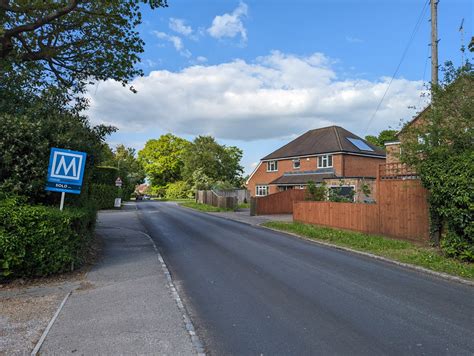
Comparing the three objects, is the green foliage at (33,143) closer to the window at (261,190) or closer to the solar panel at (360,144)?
the solar panel at (360,144)

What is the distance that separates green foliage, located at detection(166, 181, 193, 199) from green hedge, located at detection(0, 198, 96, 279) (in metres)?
60.1

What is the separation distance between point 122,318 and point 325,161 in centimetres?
3274

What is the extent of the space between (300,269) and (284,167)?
3271 centimetres

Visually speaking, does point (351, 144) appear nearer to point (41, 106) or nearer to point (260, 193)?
point (260, 193)

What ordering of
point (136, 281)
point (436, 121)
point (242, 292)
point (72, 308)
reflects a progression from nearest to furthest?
point (72, 308) < point (242, 292) < point (136, 281) < point (436, 121)

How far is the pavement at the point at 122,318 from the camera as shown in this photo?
13.6 ft

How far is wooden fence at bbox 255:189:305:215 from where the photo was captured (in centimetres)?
2706

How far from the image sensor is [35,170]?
24.9ft

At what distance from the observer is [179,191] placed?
71.0 m

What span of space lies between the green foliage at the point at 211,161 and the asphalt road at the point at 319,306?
51.0 m

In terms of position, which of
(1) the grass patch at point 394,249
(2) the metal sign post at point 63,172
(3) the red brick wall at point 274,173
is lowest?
(1) the grass patch at point 394,249

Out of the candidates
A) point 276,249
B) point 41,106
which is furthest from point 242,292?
point 41,106

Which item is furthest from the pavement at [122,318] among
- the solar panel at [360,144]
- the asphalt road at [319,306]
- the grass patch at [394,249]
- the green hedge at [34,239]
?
the solar panel at [360,144]

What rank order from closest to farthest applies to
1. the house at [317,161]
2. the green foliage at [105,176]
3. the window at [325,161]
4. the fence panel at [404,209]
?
the fence panel at [404,209] < the green foliage at [105,176] < the house at [317,161] < the window at [325,161]
